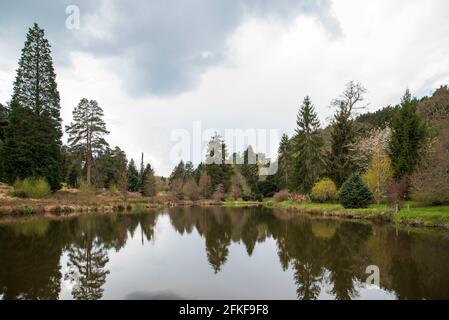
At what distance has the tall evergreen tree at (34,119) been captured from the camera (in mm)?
33375

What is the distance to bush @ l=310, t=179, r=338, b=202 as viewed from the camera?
32.5 metres

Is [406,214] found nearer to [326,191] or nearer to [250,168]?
[326,191]

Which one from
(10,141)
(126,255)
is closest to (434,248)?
(126,255)

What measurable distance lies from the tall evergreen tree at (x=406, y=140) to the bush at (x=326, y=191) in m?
6.48

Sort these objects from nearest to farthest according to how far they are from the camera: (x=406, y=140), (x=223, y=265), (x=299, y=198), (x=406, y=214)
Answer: (x=223, y=265) < (x=406, y=214) < (x=406, y=140) < (x=299, y=198)

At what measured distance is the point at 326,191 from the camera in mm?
32781

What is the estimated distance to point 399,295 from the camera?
700 centimetres

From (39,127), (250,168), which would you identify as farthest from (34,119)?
(250,168)

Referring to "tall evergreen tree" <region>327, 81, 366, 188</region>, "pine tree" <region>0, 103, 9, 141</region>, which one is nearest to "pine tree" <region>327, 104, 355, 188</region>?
"tall evergreen tree" <region>327, 81, 366, 188</region>

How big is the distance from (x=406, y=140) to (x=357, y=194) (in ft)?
22.0

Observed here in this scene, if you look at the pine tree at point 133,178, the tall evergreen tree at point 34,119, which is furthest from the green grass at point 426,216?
the pine tree at point 133,178

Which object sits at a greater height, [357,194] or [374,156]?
[374,156]
